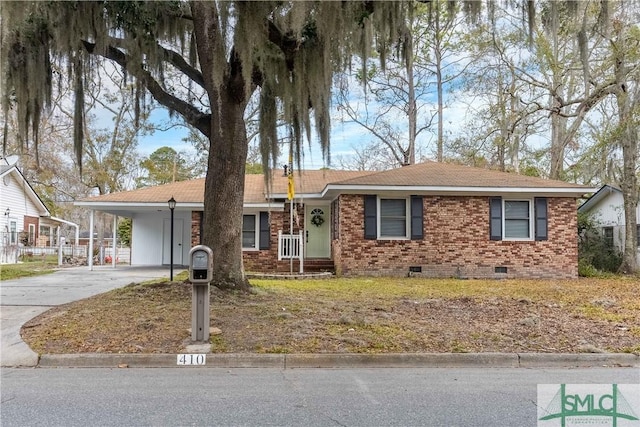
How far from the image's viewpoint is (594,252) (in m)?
17.6

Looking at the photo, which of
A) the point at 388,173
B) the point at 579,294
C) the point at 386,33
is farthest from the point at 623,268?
the point at 386,33

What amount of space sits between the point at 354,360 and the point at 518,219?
11486 mm

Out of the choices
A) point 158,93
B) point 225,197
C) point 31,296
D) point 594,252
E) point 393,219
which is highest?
A: point 158,93

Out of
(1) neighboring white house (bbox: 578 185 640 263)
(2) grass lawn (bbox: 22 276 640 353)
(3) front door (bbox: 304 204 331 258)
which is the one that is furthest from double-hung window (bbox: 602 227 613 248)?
(3) front door (bbox: 304 204 331 258)

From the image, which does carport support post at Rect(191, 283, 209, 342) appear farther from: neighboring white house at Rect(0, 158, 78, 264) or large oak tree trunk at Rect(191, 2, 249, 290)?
neighboring white house at Rect(0, 158, 78, 264)

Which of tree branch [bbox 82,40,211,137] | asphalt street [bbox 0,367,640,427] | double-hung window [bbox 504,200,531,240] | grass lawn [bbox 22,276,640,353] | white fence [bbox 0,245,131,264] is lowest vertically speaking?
asphalt street [bbox 0,367,640,427]

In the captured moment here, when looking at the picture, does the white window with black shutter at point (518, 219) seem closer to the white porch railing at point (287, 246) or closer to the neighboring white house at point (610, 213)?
the neighboring white house at point (610, 213)

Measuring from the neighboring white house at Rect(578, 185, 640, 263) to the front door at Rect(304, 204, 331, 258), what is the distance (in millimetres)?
10710

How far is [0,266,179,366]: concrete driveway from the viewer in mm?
5957

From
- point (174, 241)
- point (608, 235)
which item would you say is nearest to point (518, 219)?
point (608, 235)

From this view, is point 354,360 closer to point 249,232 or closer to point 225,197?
point 225,197

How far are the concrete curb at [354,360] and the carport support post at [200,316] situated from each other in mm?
489

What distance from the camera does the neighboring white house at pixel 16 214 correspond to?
22812mm

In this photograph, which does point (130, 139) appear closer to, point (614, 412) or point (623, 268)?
point (623, 268)
